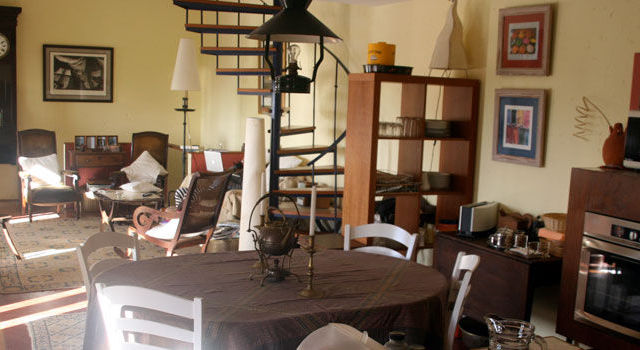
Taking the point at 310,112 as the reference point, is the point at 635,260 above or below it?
below

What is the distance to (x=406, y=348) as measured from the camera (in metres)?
1.72

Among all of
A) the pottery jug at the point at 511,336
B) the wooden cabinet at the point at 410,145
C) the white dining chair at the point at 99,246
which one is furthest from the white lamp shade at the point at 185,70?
the pottery jug at the point at 511,336

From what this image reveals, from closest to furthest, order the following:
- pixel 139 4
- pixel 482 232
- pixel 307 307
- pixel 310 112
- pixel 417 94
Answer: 1. pixel 307 307
2. pixel 482 232
3. pixel 417 94
4. pixel 310 112
5. pixel 139 4

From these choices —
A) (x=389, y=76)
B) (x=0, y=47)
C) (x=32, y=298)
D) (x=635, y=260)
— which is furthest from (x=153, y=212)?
(x=0, y=47)

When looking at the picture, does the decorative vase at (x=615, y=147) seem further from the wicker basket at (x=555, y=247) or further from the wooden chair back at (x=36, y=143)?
the wooden chair back at (x=36, y=143)

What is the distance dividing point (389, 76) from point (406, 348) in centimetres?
289

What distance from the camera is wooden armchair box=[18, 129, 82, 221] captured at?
304 inches

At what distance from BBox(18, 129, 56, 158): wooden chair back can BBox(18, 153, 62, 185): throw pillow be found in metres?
0.11

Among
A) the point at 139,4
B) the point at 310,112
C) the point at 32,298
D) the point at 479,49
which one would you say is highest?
the point at 139,4

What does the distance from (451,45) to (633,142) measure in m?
1.77

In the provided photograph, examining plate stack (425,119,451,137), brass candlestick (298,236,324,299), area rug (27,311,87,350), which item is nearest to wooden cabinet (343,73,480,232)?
plate stack (425,119,451,137)

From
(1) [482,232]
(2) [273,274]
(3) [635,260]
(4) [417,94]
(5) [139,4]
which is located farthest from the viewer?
(5) [139,4]

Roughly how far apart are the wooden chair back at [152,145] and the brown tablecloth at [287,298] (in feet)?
19.4

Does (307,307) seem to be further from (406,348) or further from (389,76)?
(389,76)
